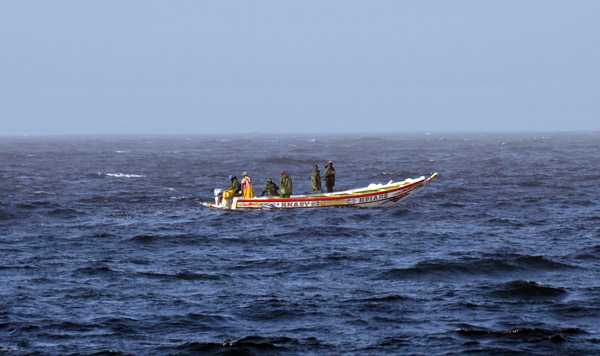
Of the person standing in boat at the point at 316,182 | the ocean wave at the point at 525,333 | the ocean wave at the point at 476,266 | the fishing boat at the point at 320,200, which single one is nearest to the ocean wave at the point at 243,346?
the ocean wave at the point at 525,333

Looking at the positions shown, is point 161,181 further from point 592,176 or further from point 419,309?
point 419,309

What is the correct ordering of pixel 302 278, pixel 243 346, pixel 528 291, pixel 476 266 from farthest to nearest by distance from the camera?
pixel 476 266, pixel 302 278, pixel 528 291, pixel 243 346

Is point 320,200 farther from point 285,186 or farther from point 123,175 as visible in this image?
point 123,175

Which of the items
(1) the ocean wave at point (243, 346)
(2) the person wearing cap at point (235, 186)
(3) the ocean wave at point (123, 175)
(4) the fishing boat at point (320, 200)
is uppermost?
(2) the person wearing cap at point (235, 186)

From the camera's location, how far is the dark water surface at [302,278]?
18.2m

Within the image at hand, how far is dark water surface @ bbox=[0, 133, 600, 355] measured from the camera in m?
18.2

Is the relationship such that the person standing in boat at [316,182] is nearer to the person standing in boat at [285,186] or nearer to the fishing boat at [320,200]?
the fishing boat at [320,200]

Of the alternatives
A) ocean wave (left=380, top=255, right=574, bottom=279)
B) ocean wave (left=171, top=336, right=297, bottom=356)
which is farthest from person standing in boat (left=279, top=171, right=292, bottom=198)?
ocean wave (left=171, top=336, right=297, bottom=356)

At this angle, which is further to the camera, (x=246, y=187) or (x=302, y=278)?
(x=246, y=187)

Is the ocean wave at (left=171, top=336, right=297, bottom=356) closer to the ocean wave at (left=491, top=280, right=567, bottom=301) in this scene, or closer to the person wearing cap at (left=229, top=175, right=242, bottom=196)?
the ocean wave at (left=491, top=280, right=567, bottom=301)

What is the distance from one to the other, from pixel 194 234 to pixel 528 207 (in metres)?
18.5

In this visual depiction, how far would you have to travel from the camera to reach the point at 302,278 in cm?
2436

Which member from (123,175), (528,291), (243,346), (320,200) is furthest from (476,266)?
(123,175)

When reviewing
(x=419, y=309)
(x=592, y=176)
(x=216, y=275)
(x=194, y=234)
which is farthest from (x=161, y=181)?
(x=419, y=309)
